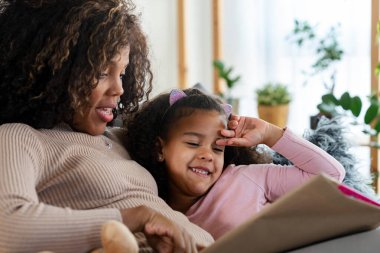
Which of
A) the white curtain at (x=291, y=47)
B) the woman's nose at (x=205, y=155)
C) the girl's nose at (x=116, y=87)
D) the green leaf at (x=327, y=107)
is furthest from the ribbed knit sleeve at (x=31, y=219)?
the white curtain at (x=291, y=47)

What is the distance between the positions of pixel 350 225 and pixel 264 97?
2.83 m

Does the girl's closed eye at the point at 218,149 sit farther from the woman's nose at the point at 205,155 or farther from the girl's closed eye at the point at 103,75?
the girl's closed eye at the point at 103,75

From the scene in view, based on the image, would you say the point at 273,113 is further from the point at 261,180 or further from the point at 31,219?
the point at 31,219

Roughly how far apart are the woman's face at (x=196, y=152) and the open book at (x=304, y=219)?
16.2 inches

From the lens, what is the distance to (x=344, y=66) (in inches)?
161

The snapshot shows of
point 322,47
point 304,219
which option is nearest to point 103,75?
point 304,219

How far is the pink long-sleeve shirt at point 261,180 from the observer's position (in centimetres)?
149

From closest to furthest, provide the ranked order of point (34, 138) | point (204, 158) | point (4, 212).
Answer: point (4, 212) → point (34, 138) → point (204, 158)

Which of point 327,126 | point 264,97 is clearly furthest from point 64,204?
point 264,97

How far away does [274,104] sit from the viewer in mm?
3893

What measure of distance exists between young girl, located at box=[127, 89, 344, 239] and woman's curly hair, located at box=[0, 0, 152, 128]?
272 millimetres

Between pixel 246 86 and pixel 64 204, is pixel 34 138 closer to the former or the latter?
pixel 64 204

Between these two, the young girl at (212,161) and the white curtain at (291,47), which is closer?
the young girl at (212,161)

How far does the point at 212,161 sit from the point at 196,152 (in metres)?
0.04
